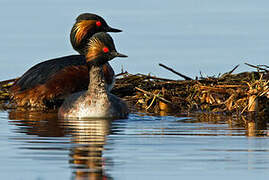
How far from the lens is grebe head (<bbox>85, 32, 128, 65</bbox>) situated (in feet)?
41.7

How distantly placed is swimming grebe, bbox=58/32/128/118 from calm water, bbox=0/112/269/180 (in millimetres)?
351

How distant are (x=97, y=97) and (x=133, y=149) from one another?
147 inches

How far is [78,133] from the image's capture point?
10.5m

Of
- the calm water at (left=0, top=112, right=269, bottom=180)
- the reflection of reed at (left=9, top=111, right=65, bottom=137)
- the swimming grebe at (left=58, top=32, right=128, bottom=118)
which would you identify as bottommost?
the calm water at (left=0, top=112, right=269, bottom=180)

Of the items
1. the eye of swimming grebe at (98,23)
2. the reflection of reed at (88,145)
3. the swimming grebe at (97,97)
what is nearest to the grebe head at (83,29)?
the eye of swimming grebe at (98,23)

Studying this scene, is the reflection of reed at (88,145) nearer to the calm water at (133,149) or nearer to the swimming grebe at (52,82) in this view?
the calm water at (133,149)

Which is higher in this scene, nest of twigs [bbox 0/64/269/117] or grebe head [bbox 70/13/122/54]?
grebe head [bbox 70/13/122/54]

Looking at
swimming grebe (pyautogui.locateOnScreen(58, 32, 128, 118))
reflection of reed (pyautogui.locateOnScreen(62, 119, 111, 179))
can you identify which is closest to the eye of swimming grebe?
swimming grebe (pyautogui.locateOnScreen(58, 32, 128, 118))

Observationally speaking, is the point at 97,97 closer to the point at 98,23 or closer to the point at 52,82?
the point at 52,82

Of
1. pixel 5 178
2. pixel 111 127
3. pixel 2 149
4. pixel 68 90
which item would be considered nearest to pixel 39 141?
pixel 2 149

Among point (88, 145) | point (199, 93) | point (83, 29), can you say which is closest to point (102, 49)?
point (199, 93)

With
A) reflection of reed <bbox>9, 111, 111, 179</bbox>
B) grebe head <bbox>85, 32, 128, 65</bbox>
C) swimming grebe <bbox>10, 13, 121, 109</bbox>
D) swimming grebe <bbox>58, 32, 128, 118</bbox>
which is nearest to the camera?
reflection of reed <bbox>9, 111, 111, 179</bbox>

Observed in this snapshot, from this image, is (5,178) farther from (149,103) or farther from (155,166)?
(149,103)

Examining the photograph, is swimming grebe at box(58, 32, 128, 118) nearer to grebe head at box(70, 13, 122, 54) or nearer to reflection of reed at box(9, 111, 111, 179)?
reflection of reed at box(9, 111, 111, 179)
